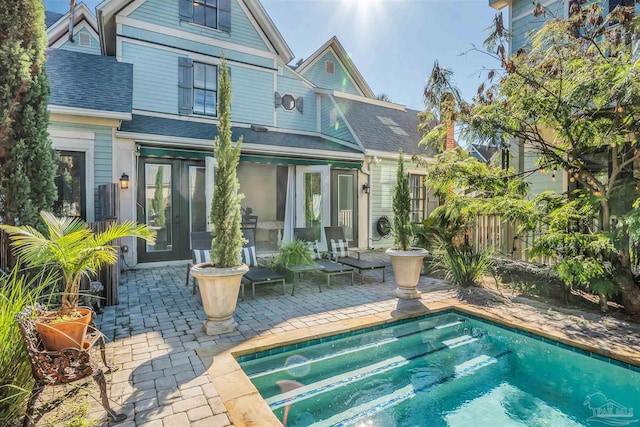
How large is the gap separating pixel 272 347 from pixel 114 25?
36.8ft

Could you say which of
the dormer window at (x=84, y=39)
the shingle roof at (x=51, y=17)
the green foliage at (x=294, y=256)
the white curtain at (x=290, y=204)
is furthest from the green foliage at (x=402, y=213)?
the shingle roof at (x=51, y=17)

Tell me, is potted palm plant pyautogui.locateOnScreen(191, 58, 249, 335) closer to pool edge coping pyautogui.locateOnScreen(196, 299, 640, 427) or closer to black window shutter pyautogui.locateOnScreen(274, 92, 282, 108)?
pool edge coping pyautogui.locateOnScreen(196, 299, 640, 427)

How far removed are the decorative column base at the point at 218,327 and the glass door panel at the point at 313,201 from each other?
674cm

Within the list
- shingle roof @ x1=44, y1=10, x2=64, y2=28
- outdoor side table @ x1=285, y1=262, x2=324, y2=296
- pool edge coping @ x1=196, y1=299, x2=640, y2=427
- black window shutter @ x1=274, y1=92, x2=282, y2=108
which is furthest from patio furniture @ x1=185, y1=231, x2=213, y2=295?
shingle roof @ x1=44, y1=10, x2=64, y2=28

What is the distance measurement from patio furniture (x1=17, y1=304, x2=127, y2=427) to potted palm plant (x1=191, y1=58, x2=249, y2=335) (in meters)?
1.80

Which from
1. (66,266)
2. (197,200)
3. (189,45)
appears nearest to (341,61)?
(189,45)

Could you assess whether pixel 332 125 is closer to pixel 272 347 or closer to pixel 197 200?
pixel 197 200

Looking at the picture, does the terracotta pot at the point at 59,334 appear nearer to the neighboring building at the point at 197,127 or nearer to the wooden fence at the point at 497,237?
the neighboring building at the point at 197,127

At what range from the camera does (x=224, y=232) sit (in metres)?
4.75

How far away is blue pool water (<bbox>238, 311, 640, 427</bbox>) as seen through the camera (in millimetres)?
3443

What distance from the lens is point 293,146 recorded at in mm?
10867

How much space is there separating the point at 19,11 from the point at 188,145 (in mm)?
4789

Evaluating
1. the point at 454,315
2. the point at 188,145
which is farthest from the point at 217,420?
the point at 188,145

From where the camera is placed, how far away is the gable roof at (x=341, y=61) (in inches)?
692
